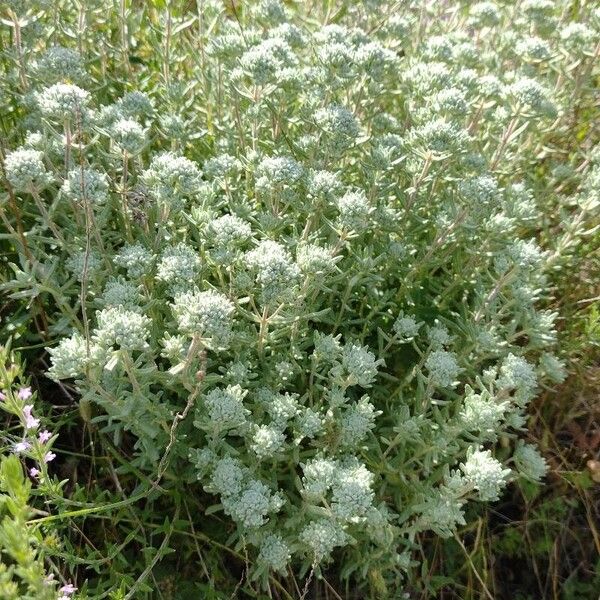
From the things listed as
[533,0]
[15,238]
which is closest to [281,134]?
[15,238]

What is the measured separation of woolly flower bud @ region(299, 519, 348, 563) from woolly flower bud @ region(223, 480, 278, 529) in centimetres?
13

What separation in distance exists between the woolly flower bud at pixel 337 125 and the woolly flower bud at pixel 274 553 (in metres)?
1.32

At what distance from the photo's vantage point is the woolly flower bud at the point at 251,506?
78.5 inches

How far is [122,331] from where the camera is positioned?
1842 mm

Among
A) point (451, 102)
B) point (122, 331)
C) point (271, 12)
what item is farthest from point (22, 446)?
point (271, 12)

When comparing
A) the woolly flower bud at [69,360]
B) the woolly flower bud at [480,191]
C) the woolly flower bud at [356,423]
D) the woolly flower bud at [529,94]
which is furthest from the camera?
the woolly flower bud at [529,94]

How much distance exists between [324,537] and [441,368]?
0.66 m

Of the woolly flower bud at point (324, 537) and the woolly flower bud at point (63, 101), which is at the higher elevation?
the woolly flower bud at point (63, 101)

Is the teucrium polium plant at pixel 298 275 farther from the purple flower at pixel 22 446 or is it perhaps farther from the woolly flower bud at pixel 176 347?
the purple flower at pixel 22 446

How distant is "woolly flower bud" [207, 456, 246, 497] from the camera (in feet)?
6.73

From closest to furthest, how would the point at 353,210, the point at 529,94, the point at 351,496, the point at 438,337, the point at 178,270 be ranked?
the point at 351,496 → the point at 178,270 → the point at 353,210 → the point at 438,337 → the point at 529,94

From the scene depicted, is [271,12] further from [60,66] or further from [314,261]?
[314,261]

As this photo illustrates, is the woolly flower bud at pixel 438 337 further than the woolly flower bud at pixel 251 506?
Yes

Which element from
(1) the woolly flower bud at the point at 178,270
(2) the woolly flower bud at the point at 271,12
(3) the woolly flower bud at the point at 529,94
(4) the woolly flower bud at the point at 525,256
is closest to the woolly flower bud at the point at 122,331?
(1) the woolly flower bud at the point at 178,270
